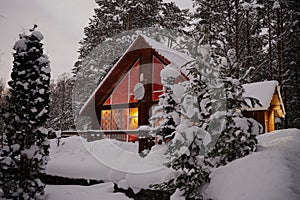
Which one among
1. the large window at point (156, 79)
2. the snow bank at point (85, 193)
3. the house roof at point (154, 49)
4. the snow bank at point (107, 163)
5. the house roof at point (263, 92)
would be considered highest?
the house roof at point (154, 49)

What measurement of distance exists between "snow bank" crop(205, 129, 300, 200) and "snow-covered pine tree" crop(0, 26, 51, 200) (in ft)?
16.4

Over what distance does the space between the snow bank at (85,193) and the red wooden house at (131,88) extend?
603 cm

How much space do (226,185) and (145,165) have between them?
3673 millimetres

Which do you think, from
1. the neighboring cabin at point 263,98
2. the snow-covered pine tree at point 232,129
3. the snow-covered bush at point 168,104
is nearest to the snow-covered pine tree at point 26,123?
the snow-covered bush at point 168,104

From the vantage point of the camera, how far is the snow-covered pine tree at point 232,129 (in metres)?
6.03

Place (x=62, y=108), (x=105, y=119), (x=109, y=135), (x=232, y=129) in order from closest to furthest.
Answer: (x=232, y=129), (x=109, y=135), (x=105, y=119), (x=62, y=108)

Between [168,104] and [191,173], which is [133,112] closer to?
[168,104]

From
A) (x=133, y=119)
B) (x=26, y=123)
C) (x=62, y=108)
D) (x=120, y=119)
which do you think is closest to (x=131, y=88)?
(x=133, y=119)

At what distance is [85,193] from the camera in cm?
817

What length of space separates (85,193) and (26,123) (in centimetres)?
285

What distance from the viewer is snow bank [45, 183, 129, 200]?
7.70 meters

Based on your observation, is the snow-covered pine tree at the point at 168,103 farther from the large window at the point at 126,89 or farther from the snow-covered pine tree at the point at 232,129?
the large window at the point at 126,89

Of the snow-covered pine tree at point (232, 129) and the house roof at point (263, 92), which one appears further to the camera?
the house roof at point (263, 92)

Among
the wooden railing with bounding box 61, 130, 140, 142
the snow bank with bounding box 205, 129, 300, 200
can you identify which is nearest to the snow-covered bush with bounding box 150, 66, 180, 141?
the snow bank with bounding box 205, 129, 300, 200
